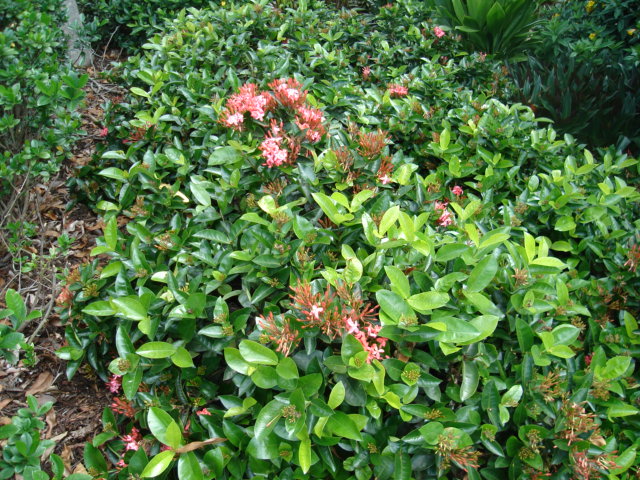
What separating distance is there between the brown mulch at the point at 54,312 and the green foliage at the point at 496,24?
3370 millimetres

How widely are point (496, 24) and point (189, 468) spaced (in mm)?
4489

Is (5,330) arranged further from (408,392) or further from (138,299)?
(408,392)

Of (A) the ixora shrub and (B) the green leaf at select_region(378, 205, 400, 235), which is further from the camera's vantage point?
(B) the green leaf at select_region(378, 205, 400, 235)

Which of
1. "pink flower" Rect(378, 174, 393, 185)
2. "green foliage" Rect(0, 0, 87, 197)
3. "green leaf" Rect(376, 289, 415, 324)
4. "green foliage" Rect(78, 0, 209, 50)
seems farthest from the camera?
"green foliage" Rect(78, 0, 209, 50)

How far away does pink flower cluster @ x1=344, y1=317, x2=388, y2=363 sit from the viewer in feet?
4.45

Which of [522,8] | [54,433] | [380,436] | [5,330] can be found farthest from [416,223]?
[522,8]

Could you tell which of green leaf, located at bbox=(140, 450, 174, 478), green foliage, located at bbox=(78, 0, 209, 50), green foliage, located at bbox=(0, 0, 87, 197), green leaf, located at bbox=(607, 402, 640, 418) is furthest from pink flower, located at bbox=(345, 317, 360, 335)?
green foliage, located at bbox=(78, 0, 209, 50)

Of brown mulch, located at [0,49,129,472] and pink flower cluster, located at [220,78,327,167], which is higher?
pink flower cluster, located at [220,78,327,167]

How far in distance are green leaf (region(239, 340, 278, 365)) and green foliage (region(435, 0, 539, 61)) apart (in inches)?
153

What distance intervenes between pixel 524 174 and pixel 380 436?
5.75 ft

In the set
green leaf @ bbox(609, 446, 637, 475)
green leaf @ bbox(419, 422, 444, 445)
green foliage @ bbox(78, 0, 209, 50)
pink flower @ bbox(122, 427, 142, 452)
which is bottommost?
green leaf @ bbox(609, 446, 637, 475)

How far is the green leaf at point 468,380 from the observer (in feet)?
4.91

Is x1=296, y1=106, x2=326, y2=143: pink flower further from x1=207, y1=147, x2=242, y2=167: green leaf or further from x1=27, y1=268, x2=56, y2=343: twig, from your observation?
x1=27, y1=268, x2=56, y2=343: twig

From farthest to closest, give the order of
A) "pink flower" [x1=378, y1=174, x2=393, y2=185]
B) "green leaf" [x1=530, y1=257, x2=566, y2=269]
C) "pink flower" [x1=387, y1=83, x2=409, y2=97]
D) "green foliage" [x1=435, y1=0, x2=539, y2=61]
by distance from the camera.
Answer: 1. "green foliage" [x1=435, y1=0, x2=539, y2=61]
2. "pink flower" [x1=387, y1=83, x2=409, y2=97]
3. "pink flower" [x1=378, y1=174, x2=393, y2=185]
4. "green leaf" [x1=530, y1=257, x2=566, y2=269]
